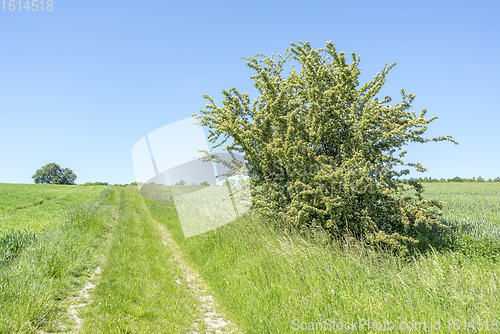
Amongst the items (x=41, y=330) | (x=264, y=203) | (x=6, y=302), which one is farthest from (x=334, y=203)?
(x=6, y=302)

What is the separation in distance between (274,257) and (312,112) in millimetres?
4037

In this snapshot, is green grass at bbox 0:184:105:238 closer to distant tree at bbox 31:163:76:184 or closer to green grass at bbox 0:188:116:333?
green grass at bbox 0:188:116:333

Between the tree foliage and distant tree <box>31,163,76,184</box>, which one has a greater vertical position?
distant tree <box>31,163,76,184</box>

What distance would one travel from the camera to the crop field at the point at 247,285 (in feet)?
13.4

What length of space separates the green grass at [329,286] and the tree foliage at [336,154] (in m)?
0.78

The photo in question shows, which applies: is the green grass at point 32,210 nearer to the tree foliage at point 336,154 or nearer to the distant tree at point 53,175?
the tree foliage at point 336,154

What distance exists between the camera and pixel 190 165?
61.5 ft

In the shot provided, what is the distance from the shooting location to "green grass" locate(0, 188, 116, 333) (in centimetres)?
487

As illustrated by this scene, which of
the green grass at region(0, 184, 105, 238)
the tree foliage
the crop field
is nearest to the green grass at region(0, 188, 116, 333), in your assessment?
the crop field

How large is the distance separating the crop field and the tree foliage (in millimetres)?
718

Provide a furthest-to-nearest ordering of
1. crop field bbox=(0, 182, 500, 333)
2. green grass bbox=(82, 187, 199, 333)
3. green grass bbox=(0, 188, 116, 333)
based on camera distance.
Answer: green grass bbox=(82, 187, 199, 333), green grass bbox=(0, 188, 116, 333), crop field bbox=(0, 182, 500, 333)

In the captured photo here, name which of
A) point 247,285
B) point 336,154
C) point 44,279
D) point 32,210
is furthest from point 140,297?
point 32,210

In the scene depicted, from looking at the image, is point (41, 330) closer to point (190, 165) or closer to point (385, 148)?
point (385, 148)

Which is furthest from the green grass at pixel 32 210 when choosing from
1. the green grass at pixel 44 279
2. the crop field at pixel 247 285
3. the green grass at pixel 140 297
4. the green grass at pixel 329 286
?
the green grass at pixel 329 286
